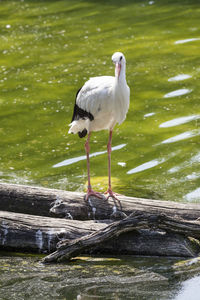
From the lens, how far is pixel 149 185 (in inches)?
349

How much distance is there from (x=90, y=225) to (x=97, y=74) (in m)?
7.37

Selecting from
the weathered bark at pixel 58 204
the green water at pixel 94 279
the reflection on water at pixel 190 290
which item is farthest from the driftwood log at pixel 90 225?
the reflection on water at pixel 190 290

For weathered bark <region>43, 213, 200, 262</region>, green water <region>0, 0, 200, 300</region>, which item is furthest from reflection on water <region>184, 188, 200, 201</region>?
weathered bark <region>43, 213, 200, 262</region>

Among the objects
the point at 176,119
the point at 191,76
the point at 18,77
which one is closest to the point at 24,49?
the point at 18,77

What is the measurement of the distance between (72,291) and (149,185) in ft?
11.7

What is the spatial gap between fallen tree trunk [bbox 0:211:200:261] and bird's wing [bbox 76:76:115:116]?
1.49 meters

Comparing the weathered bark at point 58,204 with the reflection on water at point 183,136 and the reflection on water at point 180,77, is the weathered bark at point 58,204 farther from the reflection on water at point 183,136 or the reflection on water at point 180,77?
the reflection on water at point 180,77

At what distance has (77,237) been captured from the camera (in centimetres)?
622

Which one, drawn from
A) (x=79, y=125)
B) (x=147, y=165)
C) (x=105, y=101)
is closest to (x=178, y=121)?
(x=147, y=165)

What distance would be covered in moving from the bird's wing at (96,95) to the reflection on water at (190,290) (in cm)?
242

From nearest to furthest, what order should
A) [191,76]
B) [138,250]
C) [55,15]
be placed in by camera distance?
[138,250]
[191,76]
[55,15]

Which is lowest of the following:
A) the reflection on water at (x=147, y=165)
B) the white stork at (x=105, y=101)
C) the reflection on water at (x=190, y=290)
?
the reflection on water at (x=147, y=165)

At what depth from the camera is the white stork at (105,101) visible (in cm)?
691

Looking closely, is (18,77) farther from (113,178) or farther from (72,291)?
(72,291)
